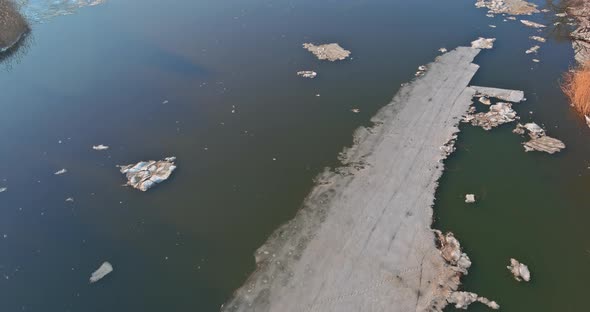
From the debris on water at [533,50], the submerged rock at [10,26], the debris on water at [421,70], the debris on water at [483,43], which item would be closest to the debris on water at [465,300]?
the debris on water at [421,70]

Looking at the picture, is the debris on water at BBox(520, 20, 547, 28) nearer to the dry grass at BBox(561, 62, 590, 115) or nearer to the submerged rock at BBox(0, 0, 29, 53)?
the dry grass at BBox(561, 62, 590, 115)

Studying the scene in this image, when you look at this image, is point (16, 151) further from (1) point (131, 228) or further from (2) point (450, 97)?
(2) point (450, 97)

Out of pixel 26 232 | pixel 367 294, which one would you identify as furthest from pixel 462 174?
pixel 26 232

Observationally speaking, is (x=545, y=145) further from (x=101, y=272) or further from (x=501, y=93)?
(x=101, y=272)

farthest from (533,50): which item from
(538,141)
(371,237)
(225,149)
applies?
(225,149)

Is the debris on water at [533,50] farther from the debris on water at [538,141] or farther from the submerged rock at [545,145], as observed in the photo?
the submerged rock at [545,145]
